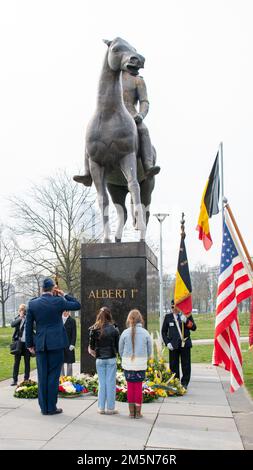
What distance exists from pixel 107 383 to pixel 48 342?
1041 mm

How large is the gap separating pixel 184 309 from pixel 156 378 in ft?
5.56

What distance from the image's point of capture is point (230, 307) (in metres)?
6.51

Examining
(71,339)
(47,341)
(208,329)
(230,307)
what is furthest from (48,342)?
(208,329)

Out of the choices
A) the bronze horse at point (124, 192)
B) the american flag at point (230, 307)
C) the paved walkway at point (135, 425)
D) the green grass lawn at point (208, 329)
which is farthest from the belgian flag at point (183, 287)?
the green grass lawn at point (208, 329)

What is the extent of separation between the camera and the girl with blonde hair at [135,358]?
22.9ft

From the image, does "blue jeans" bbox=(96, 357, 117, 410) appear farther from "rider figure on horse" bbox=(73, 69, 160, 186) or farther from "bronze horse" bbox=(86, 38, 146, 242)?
"rider figure on horse" bbox=(73, 69, 160, 186)

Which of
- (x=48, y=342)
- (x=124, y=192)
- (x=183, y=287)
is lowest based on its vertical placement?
(x=48, y=342)

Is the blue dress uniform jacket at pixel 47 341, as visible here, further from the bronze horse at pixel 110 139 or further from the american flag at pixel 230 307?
the bronze horse at pixel 110 139

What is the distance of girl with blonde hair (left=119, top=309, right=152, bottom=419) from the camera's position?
6.97 m

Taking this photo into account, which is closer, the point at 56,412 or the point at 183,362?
the point at 56,412

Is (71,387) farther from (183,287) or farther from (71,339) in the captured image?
(183,287)

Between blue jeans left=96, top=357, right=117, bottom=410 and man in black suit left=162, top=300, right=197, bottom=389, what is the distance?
2802 millimetres

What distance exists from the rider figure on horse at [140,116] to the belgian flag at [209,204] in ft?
6.11
